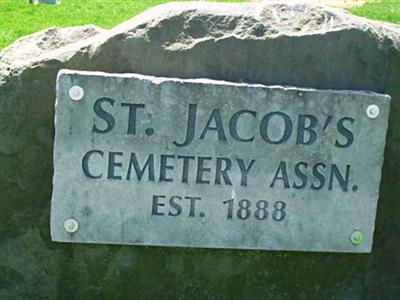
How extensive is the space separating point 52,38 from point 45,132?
487 mm

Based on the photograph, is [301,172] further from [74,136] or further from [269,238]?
[74,136]

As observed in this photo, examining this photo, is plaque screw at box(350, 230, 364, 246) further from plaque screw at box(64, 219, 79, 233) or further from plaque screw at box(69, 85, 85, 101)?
plaque screw at box(69, 85, 85, 101)

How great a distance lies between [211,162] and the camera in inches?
114

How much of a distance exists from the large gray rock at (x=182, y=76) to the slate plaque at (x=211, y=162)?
0.11 meters

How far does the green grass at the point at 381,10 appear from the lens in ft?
28.3

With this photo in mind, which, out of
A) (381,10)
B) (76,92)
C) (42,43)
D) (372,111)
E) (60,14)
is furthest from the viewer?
(381,10)

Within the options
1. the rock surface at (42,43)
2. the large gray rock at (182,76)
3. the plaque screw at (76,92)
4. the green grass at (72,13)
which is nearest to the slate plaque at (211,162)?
the plaque screw at (76,92)

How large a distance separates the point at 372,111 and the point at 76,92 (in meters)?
1.09

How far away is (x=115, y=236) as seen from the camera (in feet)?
9.62

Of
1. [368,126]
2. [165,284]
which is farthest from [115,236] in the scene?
[368,126]

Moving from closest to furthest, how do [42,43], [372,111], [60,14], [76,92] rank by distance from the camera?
[76,92], [372,111], [42,43], [60,14]

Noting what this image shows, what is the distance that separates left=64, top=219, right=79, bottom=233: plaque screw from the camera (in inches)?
114

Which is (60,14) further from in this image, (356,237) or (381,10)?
(356,237)

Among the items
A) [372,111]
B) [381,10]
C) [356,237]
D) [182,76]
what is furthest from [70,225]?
[381,10]
